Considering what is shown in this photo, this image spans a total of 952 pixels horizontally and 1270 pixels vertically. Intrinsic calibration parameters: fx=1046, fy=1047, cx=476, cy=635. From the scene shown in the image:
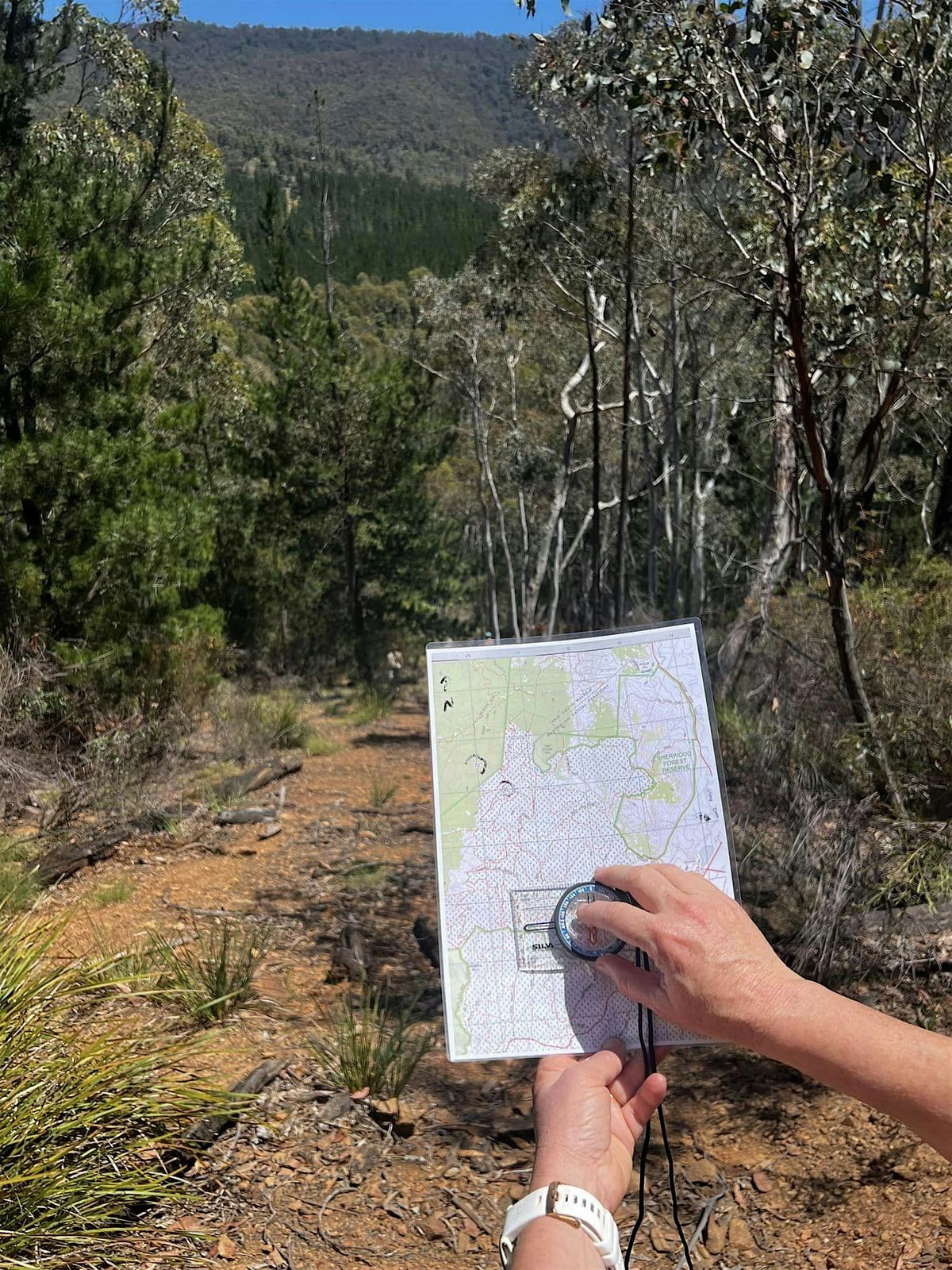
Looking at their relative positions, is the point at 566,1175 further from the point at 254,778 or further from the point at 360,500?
the point at 360,500

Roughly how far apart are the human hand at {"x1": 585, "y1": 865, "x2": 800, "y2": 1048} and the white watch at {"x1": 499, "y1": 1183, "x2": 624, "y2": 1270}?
279 millimetres

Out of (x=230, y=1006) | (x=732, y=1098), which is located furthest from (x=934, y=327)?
(x=230, y=1006)

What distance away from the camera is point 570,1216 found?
4.48 ft

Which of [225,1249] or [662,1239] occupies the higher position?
[225,1249]

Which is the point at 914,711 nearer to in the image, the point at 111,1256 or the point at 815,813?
the point at 815,813

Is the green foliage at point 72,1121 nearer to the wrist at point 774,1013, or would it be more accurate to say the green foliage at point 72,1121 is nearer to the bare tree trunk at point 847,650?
the wrist at point 774,1013

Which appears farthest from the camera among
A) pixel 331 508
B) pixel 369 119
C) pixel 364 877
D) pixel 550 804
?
pixel 369 119

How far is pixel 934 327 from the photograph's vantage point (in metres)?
5.32

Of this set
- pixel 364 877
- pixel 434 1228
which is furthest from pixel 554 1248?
pixel 364 877

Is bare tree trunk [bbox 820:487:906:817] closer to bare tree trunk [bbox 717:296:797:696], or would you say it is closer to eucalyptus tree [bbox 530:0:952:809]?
eucalyptus tree [bbox 530:0:952:809]

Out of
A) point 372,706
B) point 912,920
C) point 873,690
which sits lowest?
point 372,706

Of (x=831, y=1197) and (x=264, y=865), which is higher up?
(x=831, y=1197)

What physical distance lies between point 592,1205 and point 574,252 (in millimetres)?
14350

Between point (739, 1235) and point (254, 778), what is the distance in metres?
6.16
